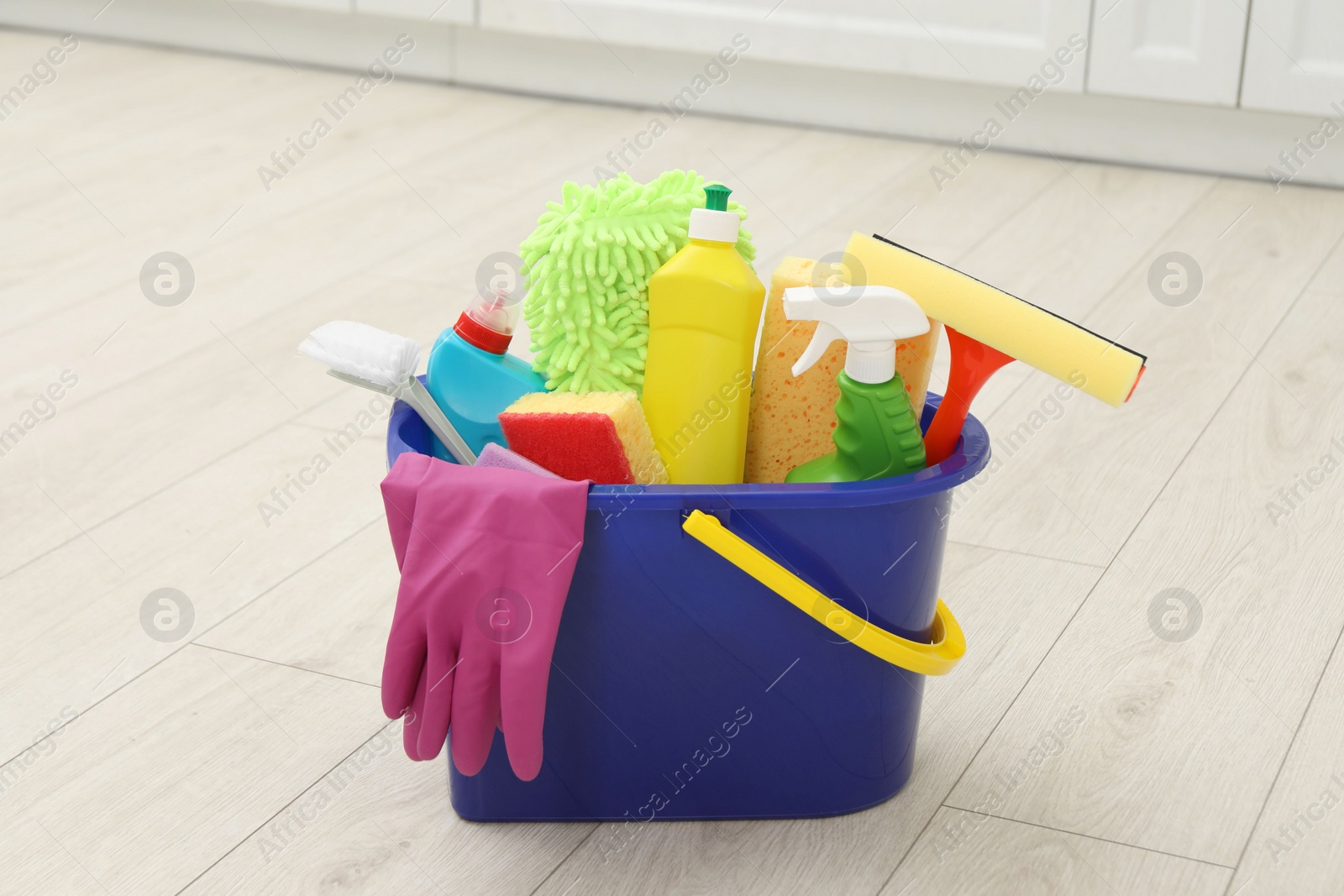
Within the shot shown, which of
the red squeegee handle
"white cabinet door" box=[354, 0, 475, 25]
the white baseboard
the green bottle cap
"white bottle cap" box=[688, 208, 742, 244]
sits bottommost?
the white baseboard

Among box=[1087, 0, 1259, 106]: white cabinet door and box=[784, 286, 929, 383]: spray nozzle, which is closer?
box=[784, 286, 929, 383]: spray nozzle

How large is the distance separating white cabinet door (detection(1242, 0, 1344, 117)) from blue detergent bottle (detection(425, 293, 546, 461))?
1506mm

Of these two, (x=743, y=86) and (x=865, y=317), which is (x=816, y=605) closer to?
(x=865, y=317)

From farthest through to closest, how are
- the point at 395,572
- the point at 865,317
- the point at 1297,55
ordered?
the point at 1297,55 < the point at 395,572 < the point at 865,317

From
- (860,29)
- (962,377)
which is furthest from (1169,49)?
(962,377)

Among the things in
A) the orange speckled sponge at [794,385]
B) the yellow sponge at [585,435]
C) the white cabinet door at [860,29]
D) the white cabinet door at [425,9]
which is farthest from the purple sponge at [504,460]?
the white cabinet door at [425,9]

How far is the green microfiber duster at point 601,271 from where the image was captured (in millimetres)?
694

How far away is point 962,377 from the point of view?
692 millimetres

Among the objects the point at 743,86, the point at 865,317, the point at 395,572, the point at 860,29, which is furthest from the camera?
the point at 743,86

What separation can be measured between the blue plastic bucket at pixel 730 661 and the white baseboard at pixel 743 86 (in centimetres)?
142

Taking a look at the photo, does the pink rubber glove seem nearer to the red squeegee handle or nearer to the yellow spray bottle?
the yellow spray bottle

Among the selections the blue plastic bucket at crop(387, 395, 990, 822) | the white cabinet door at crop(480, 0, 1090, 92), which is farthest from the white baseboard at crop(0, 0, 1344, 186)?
the blue plastic bucket at crop(387, 395, 990, 822)

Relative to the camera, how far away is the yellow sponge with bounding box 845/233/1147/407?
0.65 metres

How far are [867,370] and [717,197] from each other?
0.12 m
